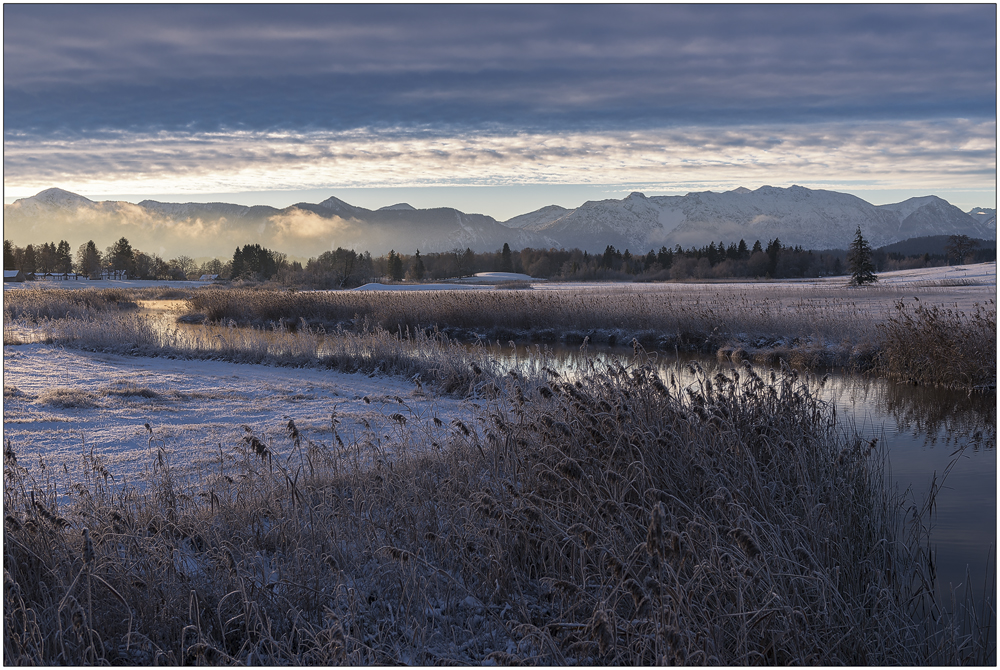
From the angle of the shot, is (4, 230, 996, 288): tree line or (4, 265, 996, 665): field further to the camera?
(4, 230, 996, 288): tree line

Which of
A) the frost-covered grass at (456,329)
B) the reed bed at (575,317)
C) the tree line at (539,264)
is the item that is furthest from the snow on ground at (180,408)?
the tree line at (539,264)

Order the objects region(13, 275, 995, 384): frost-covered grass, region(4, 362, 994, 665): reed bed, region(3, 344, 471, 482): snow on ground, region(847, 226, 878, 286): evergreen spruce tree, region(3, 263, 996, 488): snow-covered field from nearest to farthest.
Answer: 1. region(4, 362, 994, 665): reed bed
2. region(3, 344, 471, 482): snow on ground
3. region(3, 263, 996, 488): snow-covered field
4. region(13, 275, 995, 384): frost-covered grass
5. region(847, 226, 878, 286): evergreen spruce tree

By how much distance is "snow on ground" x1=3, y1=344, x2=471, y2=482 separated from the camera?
7902 millimetres

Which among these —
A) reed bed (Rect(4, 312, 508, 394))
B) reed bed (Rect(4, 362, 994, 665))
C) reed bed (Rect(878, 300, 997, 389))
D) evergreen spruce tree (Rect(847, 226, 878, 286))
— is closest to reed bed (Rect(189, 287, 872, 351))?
reed bed (Rect(878, 300, 997, 389))

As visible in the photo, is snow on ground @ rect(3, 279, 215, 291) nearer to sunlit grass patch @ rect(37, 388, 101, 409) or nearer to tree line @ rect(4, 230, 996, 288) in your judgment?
tree line @ rect(4, 230, 996, 288)

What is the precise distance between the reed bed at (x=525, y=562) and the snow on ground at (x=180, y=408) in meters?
1.59

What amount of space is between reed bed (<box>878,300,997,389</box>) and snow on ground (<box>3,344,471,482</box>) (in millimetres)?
10498

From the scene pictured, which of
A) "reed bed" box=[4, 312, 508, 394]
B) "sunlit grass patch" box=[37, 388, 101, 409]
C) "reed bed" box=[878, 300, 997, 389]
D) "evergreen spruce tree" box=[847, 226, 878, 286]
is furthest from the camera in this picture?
"evergreen spruce tree" box=[847, 226, 878, 286]

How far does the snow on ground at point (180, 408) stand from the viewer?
7902 mm

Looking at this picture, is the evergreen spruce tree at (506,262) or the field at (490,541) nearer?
the field at (490,541)

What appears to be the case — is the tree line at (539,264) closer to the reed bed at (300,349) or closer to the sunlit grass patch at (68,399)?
the reed bed at (300,349)

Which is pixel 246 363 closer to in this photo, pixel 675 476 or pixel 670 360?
pixel 670 360

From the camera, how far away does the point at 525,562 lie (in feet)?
14.6

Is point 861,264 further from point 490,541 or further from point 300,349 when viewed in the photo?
point 490,541
